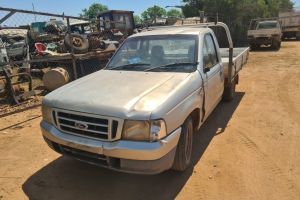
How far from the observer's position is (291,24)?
27922mm

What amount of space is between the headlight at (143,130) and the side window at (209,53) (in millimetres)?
1873

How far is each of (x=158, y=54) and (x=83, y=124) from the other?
1886 mm

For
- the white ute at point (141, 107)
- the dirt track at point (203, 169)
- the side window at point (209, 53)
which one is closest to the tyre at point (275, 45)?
the dirt track at point (203, 169)

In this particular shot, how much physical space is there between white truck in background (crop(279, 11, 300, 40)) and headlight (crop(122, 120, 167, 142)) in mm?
27887

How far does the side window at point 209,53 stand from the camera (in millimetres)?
4932

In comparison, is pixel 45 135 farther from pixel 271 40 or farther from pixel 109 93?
pixel 271 40

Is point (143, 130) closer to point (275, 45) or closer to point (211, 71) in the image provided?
point (211, 71)

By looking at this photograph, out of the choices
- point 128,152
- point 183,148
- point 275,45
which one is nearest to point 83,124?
point 128,152

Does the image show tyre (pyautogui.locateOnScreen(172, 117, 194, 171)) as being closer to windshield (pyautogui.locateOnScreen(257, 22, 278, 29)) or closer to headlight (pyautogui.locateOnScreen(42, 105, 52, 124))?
headlight (pyautogui.locateOnScreen(42, 105, 52, 124))

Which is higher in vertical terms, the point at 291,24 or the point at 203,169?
the point at 291,24

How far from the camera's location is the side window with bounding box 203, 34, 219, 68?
16.2 feet

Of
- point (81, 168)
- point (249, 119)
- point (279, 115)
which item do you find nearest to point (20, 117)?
point (81, 168)

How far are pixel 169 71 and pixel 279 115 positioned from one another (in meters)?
3.24

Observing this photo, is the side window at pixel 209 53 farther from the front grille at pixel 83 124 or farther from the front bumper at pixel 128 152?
the front grille at pixel 83 124
